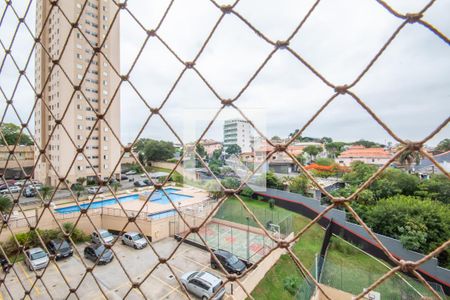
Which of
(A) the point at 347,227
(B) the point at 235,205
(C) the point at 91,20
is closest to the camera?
(A) the point at 347,227

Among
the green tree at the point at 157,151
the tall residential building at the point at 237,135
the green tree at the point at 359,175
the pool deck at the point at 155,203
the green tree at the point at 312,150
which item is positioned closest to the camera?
the pool deck at the point at 155,203

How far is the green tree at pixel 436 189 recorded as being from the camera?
261 inches

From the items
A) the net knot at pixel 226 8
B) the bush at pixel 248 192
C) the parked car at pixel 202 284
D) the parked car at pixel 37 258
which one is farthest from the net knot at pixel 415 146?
the bush at pixel 248 192

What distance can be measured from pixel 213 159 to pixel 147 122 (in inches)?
305

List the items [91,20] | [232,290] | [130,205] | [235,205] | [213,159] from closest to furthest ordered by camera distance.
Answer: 1. [232,290]
2. [235,205]
3. [130,205]
4. [213,159]
5. [91,20]

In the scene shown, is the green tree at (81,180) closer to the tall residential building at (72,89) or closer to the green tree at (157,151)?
the tall residential building at (72,89)

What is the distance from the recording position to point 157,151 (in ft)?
40.1

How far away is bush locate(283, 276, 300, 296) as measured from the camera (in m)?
3.87

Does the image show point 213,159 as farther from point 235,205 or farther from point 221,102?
point 221,102

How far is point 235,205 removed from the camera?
22.8ft

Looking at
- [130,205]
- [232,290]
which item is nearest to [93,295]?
Result: [232,290]

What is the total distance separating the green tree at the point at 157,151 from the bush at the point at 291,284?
30.9 feet

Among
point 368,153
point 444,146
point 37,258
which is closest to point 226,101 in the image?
point 444,146

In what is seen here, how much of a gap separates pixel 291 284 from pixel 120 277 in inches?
114
